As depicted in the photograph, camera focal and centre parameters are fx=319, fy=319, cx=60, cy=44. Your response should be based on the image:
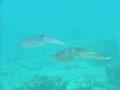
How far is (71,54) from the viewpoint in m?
4.82

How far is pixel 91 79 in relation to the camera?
13148 millimetres

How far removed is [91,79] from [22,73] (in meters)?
4.12

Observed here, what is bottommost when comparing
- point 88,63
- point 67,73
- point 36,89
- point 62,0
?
point 36,89

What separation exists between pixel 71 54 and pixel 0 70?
11.7 m

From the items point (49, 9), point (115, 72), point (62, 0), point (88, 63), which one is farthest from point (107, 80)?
point (62, 0)

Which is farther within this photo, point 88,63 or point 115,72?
point 88,63

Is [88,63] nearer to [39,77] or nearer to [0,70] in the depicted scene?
[0,70]

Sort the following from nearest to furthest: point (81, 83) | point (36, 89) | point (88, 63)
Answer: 1. point (36, 89)
2. point (81, 83)
3. point (88, 63)

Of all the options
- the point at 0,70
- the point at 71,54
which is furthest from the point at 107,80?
the point at 71,54

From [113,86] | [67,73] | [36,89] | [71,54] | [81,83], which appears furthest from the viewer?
[67,73]

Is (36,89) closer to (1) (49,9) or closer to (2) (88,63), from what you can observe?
(2) (88,63)

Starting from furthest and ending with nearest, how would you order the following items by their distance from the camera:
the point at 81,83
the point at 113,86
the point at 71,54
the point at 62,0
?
1. the point at 62,0
2. the point at 81,83
3. the point at 113,86
4. the point at 71,54

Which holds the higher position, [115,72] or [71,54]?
[115,72]

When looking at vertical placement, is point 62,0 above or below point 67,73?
above
